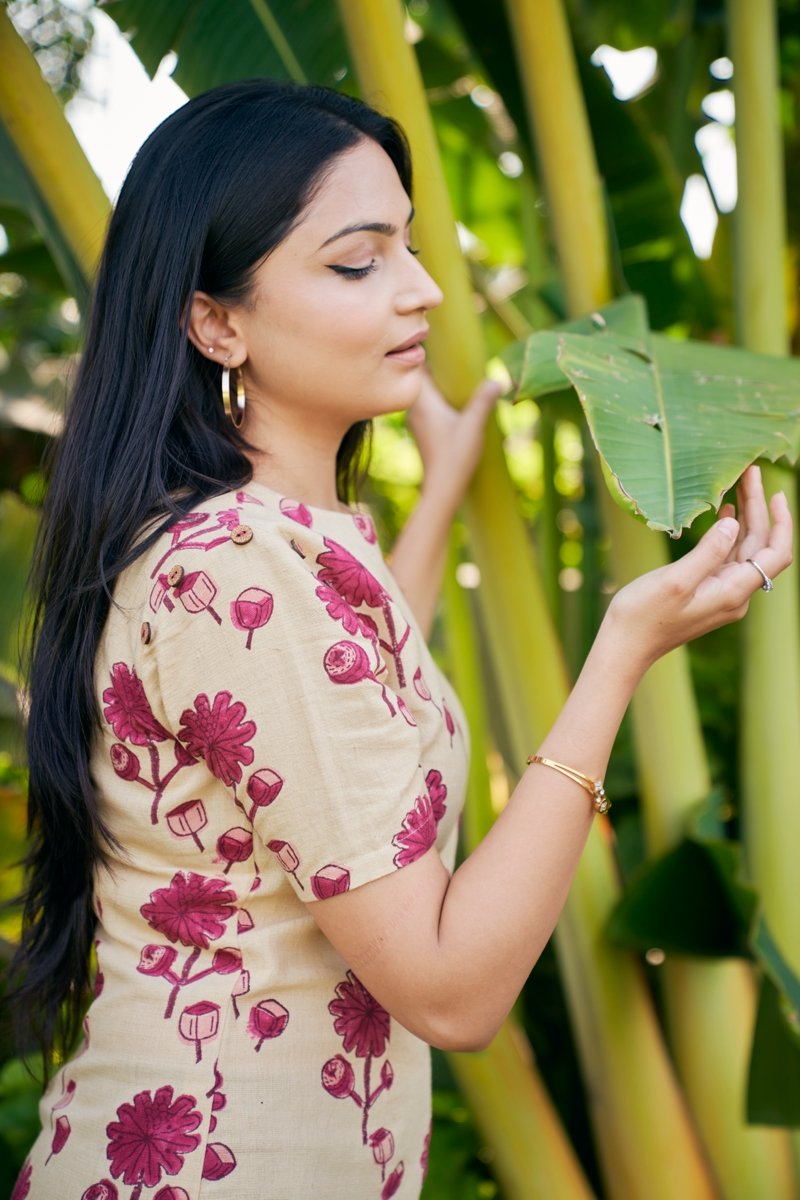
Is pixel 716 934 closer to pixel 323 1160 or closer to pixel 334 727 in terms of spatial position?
pixel 323 1160

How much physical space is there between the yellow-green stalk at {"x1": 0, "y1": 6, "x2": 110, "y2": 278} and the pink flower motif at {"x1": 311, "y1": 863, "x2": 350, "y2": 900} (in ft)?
2.67

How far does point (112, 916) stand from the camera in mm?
1046

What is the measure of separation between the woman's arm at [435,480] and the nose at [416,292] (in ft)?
1.01

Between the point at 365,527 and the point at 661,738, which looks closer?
the point at 365,527

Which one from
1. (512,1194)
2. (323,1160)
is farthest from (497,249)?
(323,1160)

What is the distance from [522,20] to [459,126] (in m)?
0.78

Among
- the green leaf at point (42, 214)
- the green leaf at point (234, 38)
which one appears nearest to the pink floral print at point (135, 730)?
the green leaf at point (42, 214)

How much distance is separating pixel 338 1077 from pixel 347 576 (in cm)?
44

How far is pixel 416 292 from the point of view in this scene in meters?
1.08

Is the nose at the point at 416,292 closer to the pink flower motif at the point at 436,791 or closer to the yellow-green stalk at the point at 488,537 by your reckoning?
the yellow-green stalk at the point at 488,537

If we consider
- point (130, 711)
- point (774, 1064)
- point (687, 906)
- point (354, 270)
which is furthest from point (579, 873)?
point (354, 270)

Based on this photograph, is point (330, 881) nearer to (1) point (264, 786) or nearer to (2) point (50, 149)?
(1) point (264, 786)

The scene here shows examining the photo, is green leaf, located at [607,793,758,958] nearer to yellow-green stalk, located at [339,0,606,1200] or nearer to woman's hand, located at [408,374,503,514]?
yellow-green stalk, located at [339,0,606,1200]

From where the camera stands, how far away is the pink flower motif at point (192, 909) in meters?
0.97
